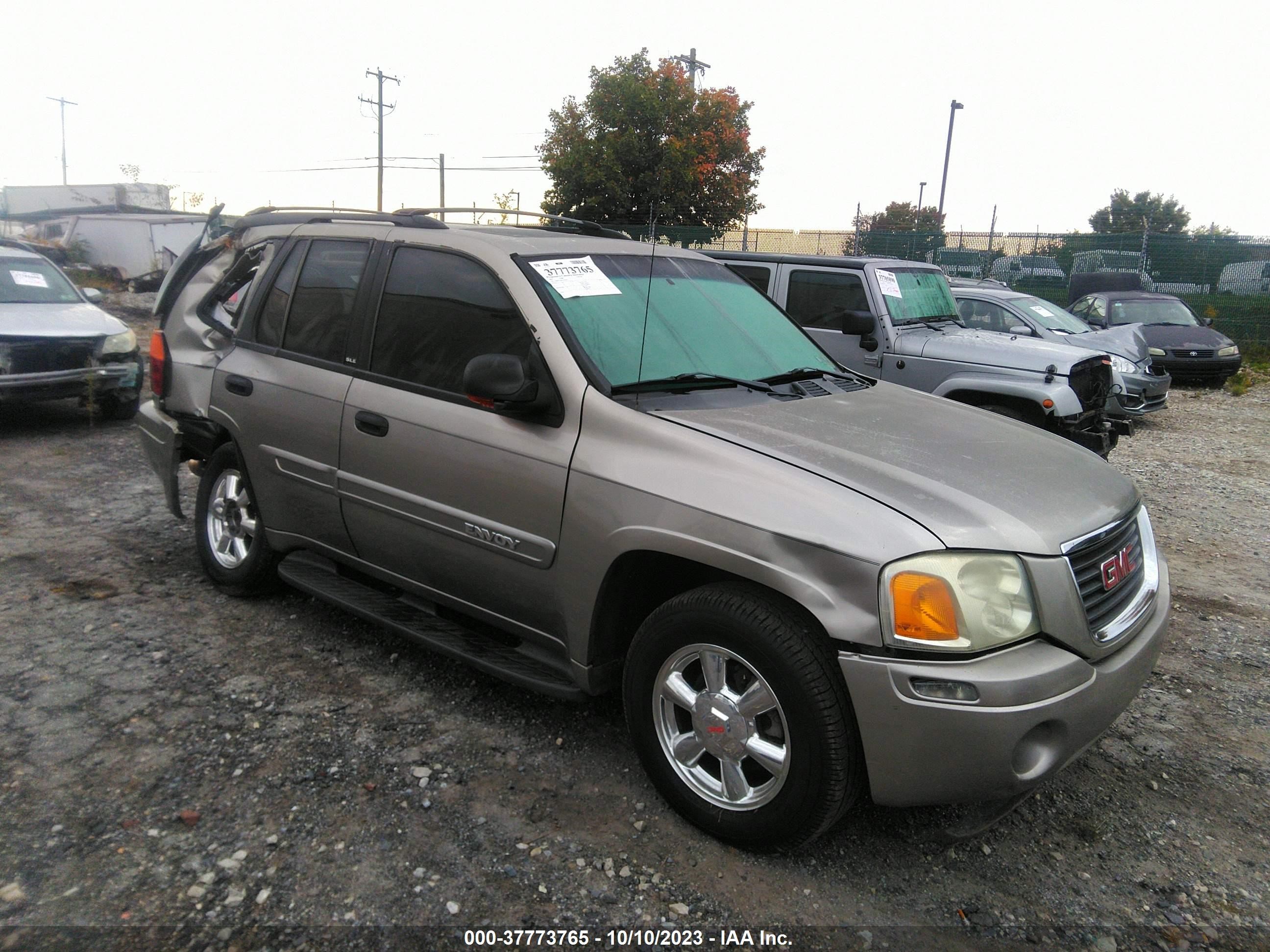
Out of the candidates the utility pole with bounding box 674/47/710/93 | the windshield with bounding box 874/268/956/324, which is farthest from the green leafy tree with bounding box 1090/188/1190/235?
the windshield with bounding box 874/268/956/324

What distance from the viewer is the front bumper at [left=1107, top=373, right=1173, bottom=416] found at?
33.0 ft

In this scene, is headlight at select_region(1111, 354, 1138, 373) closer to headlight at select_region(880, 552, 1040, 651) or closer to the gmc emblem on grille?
the gmc emblem on grille

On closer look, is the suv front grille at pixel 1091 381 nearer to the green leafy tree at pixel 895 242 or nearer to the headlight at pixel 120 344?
the headlight at pixel 120 344

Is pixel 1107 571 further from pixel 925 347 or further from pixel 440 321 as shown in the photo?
pixel 925 347

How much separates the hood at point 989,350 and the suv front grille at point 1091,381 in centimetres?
11

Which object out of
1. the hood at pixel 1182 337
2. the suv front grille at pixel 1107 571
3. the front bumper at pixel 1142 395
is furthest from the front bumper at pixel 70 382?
the hood at pixel 1182 337

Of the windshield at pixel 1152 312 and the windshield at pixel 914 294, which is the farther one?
the windshield at pixel 1152 312

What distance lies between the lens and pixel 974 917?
2.56 metres

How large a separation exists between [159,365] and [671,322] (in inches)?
114

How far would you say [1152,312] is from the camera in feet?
48.8

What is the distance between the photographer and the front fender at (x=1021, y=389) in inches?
272

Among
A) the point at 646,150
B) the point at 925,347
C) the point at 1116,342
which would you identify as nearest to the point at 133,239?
the point at 646,150

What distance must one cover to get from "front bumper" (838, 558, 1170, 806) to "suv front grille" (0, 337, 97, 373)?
7.97 meters

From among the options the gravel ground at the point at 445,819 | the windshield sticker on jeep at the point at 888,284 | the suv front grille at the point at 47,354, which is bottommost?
the gravel ground at the point at 445,819
